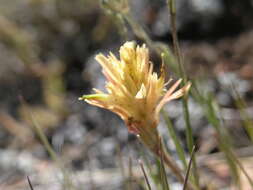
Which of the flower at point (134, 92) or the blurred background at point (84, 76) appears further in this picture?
the blurred background at point (84, 76)

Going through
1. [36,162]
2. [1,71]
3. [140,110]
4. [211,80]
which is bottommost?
[140,110]

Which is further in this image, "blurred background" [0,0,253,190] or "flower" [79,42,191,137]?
"blurred background" [0,0,253,190]

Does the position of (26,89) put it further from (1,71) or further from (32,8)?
(32,8)

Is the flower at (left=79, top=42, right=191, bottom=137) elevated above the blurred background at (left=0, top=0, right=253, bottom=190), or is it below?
below

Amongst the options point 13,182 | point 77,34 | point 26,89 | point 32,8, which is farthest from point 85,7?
point 13,182

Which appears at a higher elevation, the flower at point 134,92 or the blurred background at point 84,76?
the blurred background at point 84,76
